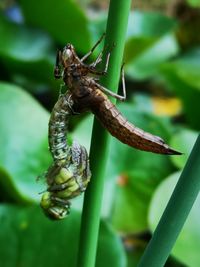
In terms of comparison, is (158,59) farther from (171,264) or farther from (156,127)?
(171,264)

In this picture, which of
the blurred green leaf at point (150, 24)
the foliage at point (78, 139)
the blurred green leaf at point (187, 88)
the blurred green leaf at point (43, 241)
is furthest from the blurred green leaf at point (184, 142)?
the blurred green leaf at point (150, 24)

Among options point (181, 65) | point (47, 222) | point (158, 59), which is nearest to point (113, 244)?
point (47, 222)

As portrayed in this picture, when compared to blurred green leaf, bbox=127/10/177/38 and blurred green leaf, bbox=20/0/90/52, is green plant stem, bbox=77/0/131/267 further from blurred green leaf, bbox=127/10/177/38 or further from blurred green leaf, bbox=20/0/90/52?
blurred green leaf, bbox=127/10/177/38

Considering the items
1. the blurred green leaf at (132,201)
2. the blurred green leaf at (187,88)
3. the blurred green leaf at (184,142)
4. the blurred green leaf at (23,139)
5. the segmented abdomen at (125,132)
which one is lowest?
the blurred green leaf at (132,201)

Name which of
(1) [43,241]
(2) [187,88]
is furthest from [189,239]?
(2) [187,88]

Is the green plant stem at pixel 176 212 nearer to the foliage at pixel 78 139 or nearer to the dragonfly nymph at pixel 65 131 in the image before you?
the dragonfly nymph at pixel 65 131

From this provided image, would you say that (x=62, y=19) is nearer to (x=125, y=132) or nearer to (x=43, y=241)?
(x=43, y=241)
